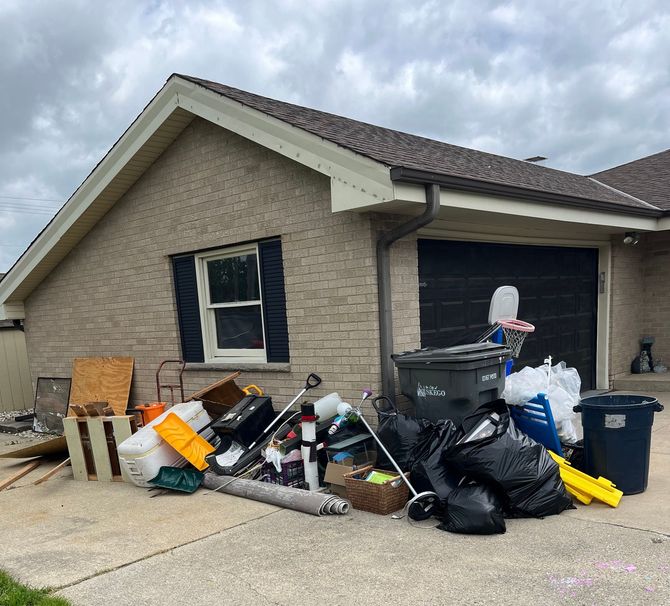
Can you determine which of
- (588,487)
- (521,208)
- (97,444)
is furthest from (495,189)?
(97,444)

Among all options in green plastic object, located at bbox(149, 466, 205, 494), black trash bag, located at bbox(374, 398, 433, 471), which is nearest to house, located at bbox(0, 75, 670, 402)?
black trash bag, located at bbox(374, 398, 433, 471)

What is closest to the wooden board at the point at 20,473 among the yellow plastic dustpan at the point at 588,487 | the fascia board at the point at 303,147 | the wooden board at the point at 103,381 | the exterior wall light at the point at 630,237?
the wooden board at the point at 103,381

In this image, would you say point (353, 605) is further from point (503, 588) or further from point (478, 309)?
point (478, 309)

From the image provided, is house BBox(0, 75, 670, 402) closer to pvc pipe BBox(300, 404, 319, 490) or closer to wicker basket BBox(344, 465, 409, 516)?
pvc pipe BBox(300, 404, 319, 490)

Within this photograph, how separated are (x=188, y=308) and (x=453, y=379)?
4064mm

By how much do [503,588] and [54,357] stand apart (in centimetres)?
863

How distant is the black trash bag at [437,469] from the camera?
4292mm

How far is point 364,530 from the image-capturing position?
4.13m

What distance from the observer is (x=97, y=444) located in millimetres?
6090

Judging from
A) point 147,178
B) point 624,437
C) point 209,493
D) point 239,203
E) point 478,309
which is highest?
point 147,178

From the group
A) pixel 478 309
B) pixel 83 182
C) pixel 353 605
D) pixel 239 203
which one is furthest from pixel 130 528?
pixel 83 182

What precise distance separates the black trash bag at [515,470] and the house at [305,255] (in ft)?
5.18

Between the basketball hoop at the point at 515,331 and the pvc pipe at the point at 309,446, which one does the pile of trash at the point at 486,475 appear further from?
the basketball hoop at the point at 515,331

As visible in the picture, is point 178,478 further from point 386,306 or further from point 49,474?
point 386,306
